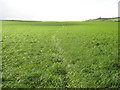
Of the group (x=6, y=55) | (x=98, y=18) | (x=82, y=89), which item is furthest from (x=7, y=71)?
(x=98, y=18)

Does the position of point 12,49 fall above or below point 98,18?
below

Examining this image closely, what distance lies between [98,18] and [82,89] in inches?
4158

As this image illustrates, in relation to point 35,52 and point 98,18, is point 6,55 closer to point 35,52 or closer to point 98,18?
point 35,52

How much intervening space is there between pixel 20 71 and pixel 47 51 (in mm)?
6834

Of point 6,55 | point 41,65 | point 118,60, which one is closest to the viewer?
point 41,65

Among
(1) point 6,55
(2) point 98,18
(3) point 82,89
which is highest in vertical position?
(2) point 98,18

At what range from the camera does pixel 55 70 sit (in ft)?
52.8

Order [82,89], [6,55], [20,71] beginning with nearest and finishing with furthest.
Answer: [82,89]
[20,71]
[6,55]

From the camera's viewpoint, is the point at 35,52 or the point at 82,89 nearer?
the point at 82,89

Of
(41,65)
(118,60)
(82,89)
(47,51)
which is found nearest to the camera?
(82,89)

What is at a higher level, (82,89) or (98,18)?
(98,18)

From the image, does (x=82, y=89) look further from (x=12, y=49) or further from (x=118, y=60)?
(x=12, y=49)

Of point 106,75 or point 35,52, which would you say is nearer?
point 106,75

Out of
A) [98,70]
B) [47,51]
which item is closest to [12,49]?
[47,51]
